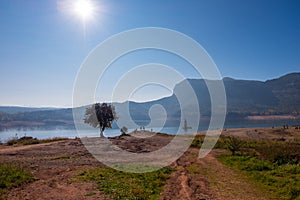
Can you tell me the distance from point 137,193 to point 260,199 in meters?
5.48

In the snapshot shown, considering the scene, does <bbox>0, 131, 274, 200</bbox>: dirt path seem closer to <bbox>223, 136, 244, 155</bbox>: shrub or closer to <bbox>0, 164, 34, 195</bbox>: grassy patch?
<bbox>0, 164, 34, 195</bbox>: grassy patch

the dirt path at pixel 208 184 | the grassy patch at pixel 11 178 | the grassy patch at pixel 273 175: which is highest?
the grassy patch at pixel 11 178

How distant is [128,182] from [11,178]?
621 cm

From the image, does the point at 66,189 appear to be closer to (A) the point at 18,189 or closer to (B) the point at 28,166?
(A) the point at 18,189

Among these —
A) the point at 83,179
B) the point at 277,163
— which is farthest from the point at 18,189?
the point at 277,163

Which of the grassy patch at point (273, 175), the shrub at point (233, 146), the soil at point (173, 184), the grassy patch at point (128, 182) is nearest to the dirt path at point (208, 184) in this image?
the soil at point (173, 184)

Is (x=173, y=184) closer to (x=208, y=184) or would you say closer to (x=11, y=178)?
(x=208, y=184)

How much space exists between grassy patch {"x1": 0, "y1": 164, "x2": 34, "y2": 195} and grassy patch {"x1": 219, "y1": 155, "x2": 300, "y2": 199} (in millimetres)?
12643

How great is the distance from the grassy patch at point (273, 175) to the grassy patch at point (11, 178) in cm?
1264

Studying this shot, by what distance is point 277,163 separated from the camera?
18.7 meters

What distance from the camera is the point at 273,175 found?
15.6 metres

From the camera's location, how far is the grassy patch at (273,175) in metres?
12.2

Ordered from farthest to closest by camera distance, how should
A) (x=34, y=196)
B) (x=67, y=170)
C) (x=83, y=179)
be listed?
(x=67, y=170)
(x=83, y=179)
(x=34, y=196)

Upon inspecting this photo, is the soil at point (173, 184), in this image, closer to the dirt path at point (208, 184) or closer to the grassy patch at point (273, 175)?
the dirt path at point (208, 184)
